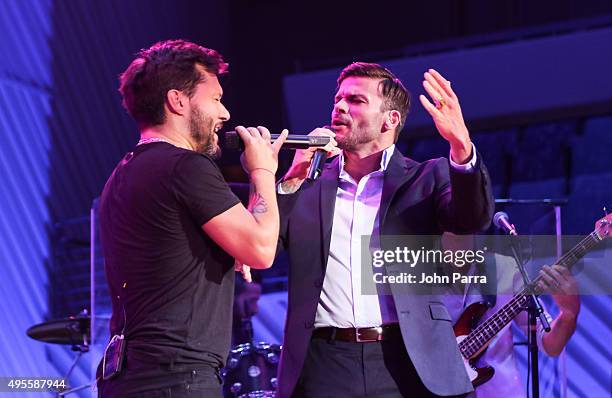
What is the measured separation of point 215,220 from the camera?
197 cm

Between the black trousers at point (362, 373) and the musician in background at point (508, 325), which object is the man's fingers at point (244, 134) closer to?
the black trousers at point (362, 373)

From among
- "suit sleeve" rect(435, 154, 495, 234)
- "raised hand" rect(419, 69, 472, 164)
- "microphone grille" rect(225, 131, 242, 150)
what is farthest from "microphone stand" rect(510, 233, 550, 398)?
"microphone grille" rect(225, 131, 242, 150)

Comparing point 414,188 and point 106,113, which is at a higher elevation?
point 414,188

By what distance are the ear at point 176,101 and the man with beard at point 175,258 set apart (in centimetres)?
8

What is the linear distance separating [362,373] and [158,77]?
3.36ft

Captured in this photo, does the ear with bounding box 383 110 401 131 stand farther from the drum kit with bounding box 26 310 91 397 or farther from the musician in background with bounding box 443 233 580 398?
the drum kit with bounding box 26 310 91 397

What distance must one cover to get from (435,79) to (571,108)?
309 inches

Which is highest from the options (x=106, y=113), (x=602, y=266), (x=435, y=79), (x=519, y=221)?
(x=435, y=79)

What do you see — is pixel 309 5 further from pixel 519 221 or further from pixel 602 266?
pixel 602 266

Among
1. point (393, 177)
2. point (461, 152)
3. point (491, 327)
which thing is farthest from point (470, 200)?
point (491, 327)

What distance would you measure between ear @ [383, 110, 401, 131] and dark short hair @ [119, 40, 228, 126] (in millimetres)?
934

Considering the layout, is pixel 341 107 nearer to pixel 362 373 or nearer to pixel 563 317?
pixel 362 373

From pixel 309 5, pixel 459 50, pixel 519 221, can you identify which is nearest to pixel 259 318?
pixel 519 221

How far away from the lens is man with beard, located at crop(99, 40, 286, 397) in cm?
194
